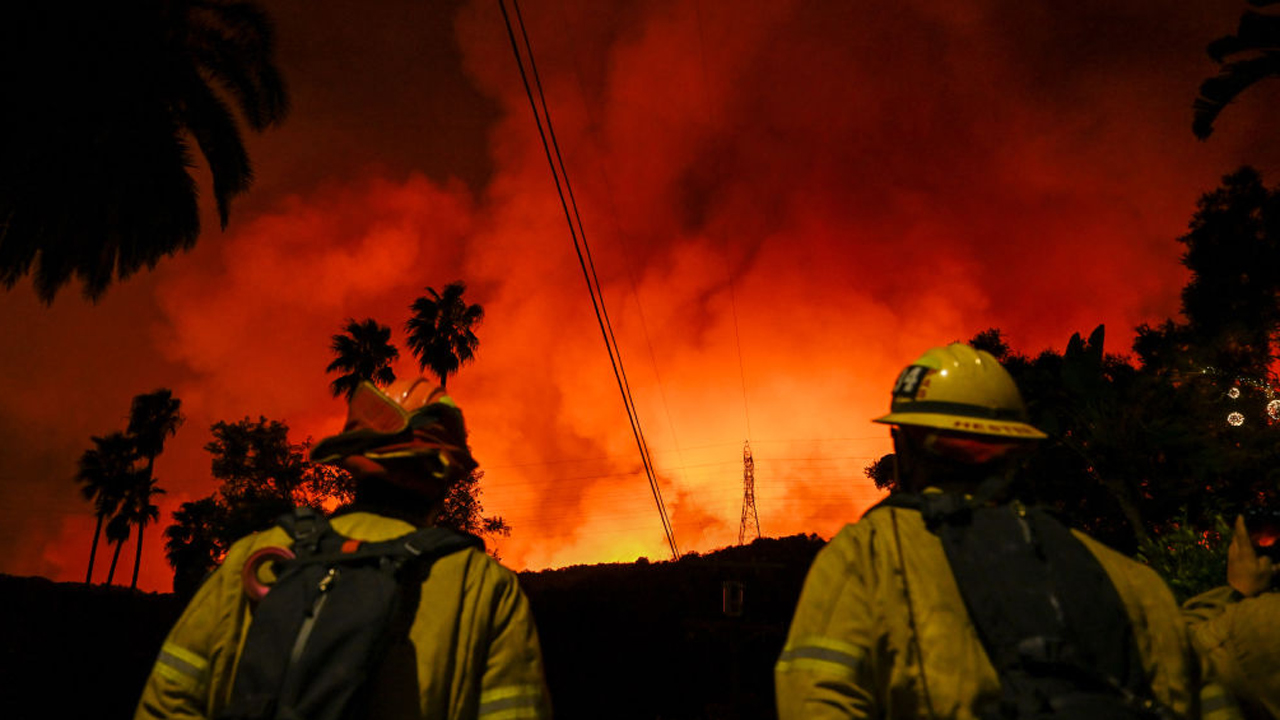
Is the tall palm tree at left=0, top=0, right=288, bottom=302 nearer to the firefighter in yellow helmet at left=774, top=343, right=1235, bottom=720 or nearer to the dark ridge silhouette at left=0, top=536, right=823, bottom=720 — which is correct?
the dark ridge silhouette at left=0, top=536, right=823, bottom=720

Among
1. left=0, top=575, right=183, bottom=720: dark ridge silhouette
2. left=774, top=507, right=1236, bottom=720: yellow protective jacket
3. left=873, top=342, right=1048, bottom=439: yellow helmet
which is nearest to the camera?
left=774, top=507, right=1236, bottom=720: yellow protective jacket

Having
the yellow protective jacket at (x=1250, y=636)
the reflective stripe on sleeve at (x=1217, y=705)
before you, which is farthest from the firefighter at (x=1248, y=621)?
the reflective stripe on sleeve at (x=1217, y=705)

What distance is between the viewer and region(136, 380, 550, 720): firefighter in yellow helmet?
231 cm

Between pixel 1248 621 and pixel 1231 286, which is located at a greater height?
pixel 1231 286

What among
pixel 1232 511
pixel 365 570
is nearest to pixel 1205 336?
pixel 1232 511

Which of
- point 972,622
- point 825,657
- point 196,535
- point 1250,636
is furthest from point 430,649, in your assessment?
point 196,535

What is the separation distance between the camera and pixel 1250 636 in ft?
13.5

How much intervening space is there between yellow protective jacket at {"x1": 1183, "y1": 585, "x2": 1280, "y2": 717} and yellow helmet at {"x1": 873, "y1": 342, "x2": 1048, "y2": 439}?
2.41 metres

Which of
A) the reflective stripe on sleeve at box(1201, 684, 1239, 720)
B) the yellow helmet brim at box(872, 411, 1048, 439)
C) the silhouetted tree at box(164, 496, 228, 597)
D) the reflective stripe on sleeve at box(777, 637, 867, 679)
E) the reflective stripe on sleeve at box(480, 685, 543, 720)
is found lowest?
the reflective stripe on sleeve at box(480, 685, 543, 720)

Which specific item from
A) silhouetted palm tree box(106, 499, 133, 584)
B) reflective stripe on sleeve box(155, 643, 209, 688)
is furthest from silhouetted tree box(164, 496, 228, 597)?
reflective stripe on sleeve box(155, 643, 209, 688)

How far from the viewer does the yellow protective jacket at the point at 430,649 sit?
230cm

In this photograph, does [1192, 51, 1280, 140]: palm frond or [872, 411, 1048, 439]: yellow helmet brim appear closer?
[872, 411, 1048, 439]: yellow helmet brim

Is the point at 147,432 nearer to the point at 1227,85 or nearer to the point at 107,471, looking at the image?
the point at 107,471

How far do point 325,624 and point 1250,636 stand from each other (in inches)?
194
